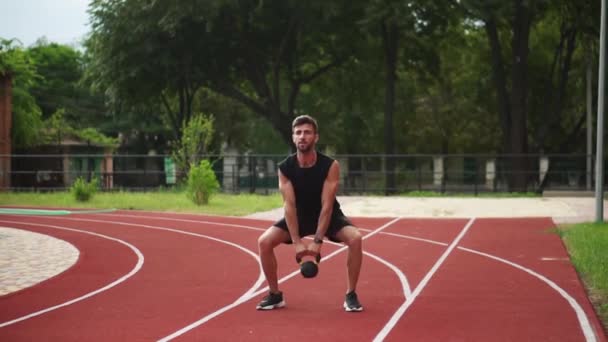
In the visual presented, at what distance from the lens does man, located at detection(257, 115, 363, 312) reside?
737 centimetres

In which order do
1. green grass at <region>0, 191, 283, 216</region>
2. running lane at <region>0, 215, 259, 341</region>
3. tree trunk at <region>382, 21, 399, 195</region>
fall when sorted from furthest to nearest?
1. tree trunk at <region>382, 21, 399, 195</region>
2. green grass at <region>0, 191, 283, 216</region>
3. running lane at <region>0, 215, 259, 341</region>

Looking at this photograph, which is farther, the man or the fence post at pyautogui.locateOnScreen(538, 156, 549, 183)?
the fence post at pyautogui.locateOnScreen(538, 156, 549, 183)

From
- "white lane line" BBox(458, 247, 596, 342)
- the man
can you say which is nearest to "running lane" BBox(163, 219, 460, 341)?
the man

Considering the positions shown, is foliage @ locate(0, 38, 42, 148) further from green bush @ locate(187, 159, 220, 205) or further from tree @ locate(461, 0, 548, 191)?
tree @ locate(461, 0, 548, 191)

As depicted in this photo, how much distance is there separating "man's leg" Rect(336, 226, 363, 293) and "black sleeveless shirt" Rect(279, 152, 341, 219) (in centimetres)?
31

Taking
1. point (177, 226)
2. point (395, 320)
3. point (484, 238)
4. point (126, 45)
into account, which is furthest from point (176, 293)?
point (126, 45)

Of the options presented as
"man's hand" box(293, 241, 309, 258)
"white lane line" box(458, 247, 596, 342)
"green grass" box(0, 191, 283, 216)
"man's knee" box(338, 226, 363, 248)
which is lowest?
"white lane line" box(458, 247, 596, 342)

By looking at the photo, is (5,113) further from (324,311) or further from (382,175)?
(324,311)

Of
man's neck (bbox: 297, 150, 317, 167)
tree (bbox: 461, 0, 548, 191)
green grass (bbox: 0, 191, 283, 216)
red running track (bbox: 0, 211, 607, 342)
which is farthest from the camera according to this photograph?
tree (bbox: 461, 0, 548, 191)

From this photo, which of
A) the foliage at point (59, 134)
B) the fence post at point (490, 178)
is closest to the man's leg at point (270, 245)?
the fence post at point (490, 178)

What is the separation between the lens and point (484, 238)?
14.7 m

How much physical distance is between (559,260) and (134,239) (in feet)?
24.5

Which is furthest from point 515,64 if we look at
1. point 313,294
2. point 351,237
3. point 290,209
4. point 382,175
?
point 290,209

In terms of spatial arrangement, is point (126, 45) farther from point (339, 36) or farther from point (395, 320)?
point (395, 320)
